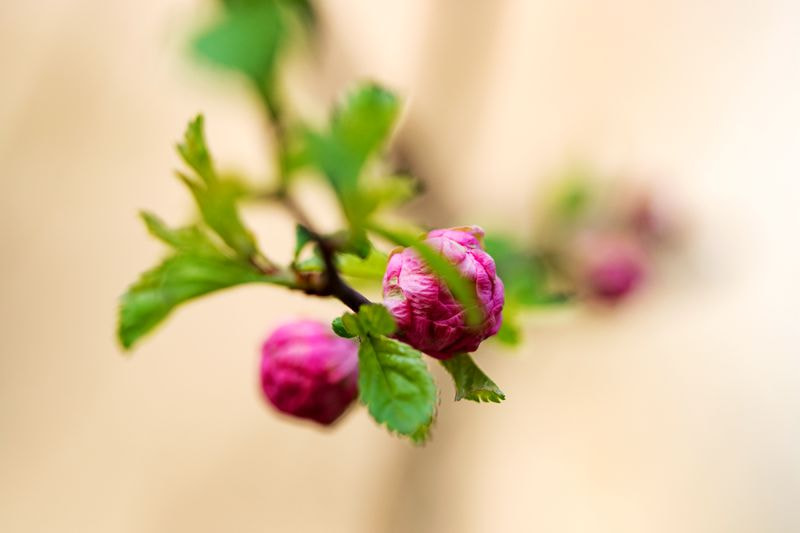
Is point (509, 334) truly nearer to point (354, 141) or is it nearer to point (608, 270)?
point (354, 141)

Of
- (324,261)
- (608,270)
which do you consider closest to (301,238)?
(324,261)

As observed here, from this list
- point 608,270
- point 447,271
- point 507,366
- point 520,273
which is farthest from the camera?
point 507,366

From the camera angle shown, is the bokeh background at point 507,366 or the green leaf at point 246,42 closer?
the green leaf at point 246,42

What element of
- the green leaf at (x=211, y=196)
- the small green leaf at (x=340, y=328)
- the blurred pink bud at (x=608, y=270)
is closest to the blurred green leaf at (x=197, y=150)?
the green leaf at (x=211, y=196)

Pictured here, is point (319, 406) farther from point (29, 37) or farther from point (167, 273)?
point (29, 37)

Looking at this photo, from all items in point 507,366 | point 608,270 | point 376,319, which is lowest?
point 507,366

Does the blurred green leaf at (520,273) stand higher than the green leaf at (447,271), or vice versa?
the green leaf at (447,271)

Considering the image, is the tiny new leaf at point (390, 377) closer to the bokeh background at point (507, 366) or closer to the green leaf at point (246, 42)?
the green leaf at point (246, 42)

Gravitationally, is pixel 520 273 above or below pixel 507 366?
above
